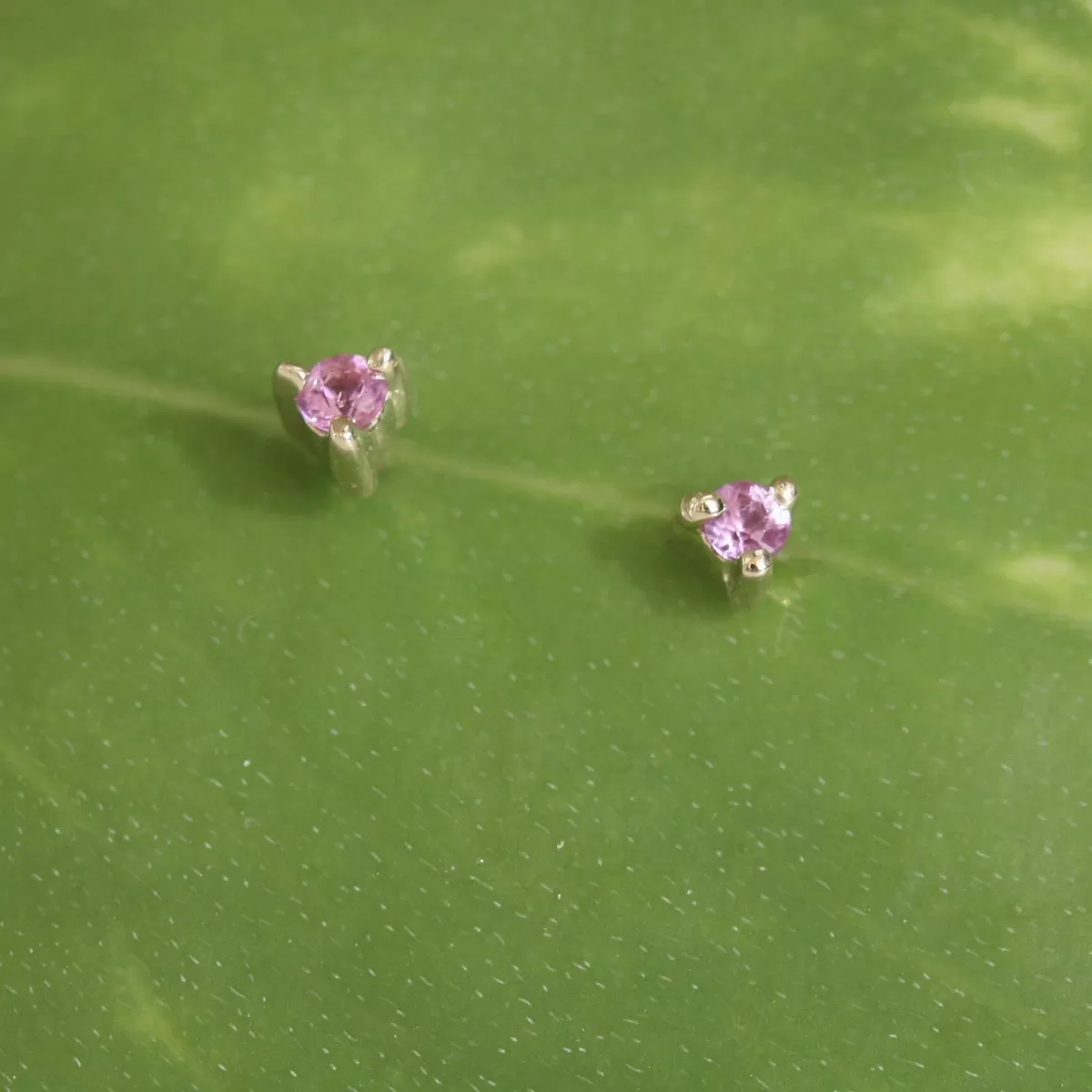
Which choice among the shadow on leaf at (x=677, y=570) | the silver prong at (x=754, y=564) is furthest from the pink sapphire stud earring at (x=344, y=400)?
the silver prong at (x=754, y=564)

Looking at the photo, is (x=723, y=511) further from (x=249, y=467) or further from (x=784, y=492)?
(x=249, y=467)

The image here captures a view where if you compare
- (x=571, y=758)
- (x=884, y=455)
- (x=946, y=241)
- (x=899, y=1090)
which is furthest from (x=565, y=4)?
(x=899, y=1090)

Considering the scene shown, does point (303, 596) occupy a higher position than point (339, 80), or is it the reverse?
point (339, 80)

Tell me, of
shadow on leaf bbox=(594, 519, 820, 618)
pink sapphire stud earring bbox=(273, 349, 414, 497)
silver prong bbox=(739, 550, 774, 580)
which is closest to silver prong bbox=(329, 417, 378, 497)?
pink sapphire stud earring bbox=(273, 349, 414, 497)

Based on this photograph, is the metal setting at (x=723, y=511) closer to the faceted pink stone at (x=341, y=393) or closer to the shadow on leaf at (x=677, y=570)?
the shadow on leaf at (x=677, y=570)

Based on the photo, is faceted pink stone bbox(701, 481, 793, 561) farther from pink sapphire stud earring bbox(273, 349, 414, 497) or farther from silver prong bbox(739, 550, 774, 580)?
pink sapphire stud earring bbox(273, 349, 414, 497)

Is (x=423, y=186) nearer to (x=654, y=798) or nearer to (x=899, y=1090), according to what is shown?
(x=654, y=798)
